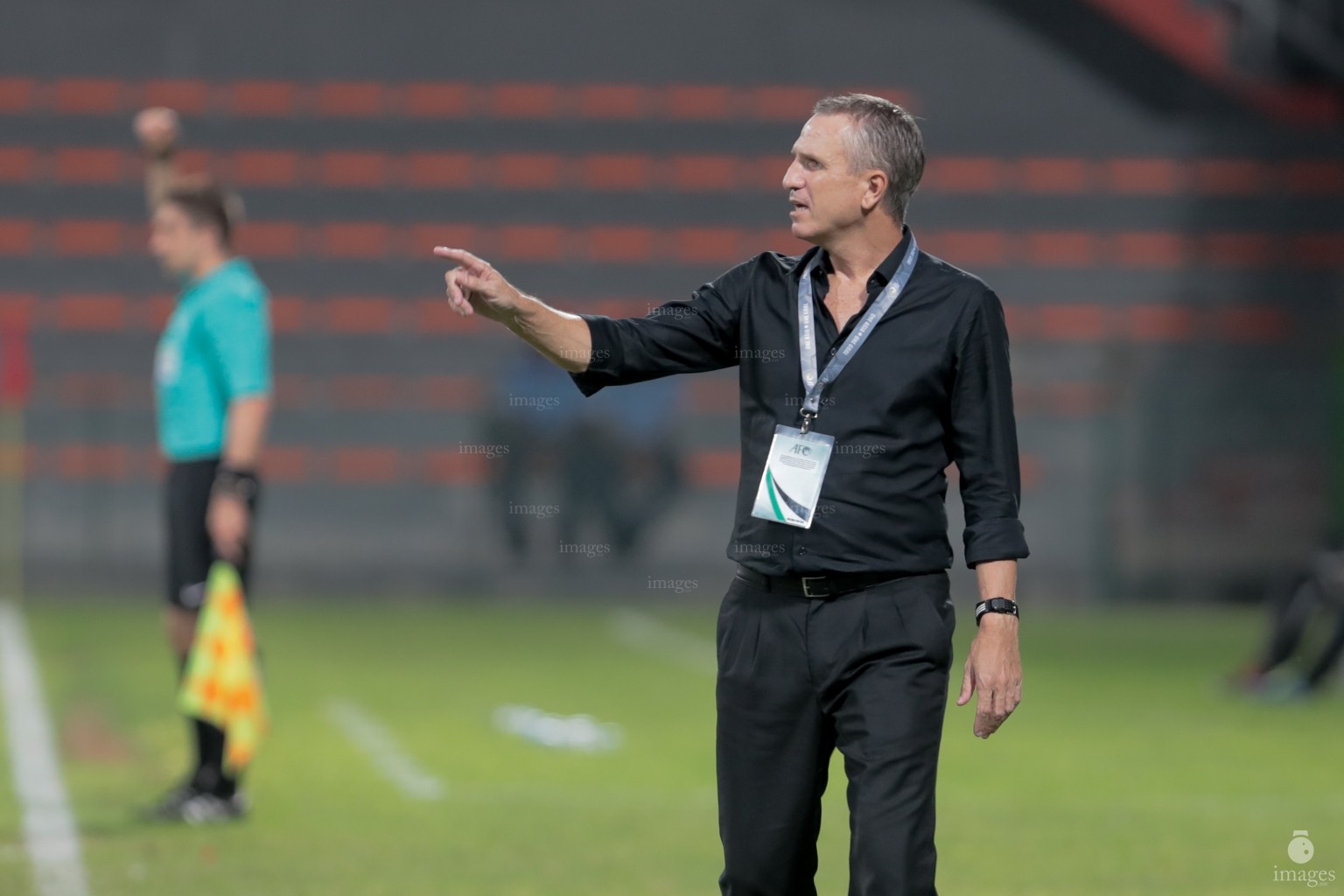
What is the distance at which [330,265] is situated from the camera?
18.9 m

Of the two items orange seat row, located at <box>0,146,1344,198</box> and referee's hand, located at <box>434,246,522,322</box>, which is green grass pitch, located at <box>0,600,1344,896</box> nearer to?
referee's hand, located at <box>434,246,522,322</box>

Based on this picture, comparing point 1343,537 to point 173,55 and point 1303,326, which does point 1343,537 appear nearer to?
point 1303,326

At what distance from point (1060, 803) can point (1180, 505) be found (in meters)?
9.79

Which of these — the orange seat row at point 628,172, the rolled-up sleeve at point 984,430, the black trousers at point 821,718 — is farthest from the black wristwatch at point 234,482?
the orange seat row at point 628,172

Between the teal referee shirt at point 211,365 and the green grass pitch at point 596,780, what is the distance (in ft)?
4.57

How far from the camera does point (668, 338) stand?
4.32m

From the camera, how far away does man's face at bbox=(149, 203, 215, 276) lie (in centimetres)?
732

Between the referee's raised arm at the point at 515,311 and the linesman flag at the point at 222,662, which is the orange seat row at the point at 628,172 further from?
the referee's raised arm at the point at 515,311

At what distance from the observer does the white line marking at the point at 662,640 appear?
13.5m

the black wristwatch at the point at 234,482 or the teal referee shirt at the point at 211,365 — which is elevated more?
the teal referee shirt at the point at 211,365

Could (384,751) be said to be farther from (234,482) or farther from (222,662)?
(234,482)

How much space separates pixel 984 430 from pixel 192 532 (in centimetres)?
389

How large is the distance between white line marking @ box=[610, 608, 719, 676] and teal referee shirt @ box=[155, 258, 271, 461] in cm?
587

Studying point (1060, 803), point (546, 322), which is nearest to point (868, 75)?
point (1060, 803)
